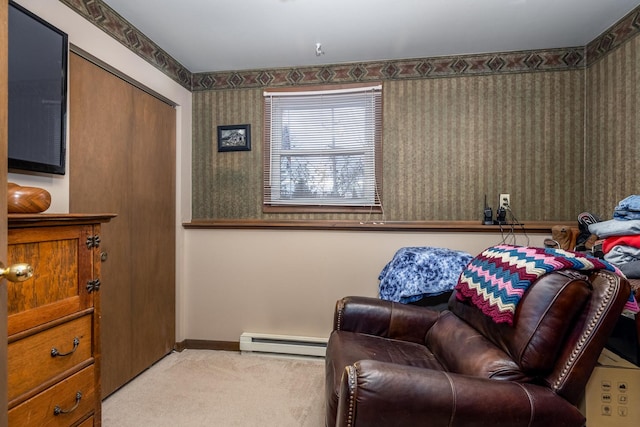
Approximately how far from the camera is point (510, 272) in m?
1.41

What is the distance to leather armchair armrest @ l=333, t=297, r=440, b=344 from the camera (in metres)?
1.89

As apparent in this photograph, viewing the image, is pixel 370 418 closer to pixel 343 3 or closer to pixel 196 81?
pixel 343 3

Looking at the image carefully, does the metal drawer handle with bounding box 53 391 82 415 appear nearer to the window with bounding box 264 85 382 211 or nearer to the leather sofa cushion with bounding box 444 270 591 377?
the leather sofa cushion with bounding box 444 270 591 377

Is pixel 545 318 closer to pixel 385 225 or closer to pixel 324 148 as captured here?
pixel 385 225

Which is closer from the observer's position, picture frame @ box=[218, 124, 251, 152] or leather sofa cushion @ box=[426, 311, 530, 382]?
leather sofa cushion @ box=[426, 311, 530, 382]

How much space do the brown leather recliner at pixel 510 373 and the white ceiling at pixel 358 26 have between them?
5.75ft

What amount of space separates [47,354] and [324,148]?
7.19ft

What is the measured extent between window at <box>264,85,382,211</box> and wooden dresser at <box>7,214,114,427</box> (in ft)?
5.31

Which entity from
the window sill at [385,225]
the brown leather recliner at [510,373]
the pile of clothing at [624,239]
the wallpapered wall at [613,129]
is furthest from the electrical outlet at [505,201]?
the brown leather recliner at [510,373]

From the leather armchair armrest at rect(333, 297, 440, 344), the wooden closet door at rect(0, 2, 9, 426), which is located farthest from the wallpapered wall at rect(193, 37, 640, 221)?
the wooden closet door at rect(0, 2, 9, 426)

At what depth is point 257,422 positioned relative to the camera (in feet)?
6.13

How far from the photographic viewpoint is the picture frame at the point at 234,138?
9.54ft

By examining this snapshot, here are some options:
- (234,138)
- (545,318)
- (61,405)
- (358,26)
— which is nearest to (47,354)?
(61,405)

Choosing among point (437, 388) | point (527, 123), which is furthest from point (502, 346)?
point (527, 123)
